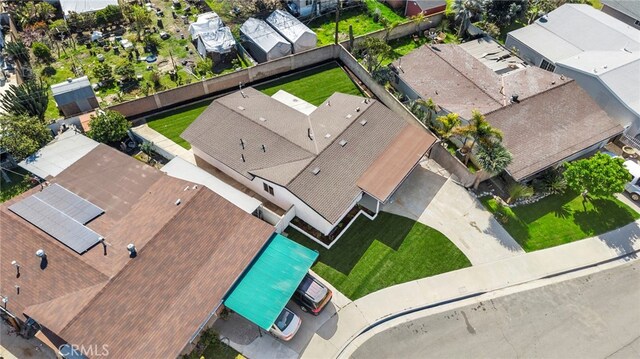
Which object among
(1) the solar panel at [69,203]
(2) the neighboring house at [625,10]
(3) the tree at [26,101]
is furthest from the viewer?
(2) the neighboring house at [625,10]

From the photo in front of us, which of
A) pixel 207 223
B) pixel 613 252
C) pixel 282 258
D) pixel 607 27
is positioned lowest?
pixel 613 252

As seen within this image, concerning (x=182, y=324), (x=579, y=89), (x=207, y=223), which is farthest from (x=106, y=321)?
(x=579, y=89)

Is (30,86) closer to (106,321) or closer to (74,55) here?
(74,55)

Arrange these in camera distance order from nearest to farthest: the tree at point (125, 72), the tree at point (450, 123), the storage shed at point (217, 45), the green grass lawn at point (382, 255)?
the green grass lawn at point (382, 255), the tree at point (450, 123), the tree at point (125, 72), the storage shed at point (217, 45)

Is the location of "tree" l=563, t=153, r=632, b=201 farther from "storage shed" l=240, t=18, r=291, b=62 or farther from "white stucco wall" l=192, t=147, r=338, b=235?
"storage shed" l=240, t=18, r=291, b=62

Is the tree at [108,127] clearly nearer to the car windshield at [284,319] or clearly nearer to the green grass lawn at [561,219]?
the car windshield at [284,319]

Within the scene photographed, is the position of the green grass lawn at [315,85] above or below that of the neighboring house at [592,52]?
below

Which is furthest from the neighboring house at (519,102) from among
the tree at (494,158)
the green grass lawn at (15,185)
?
the green grass lawn at (15,185)
